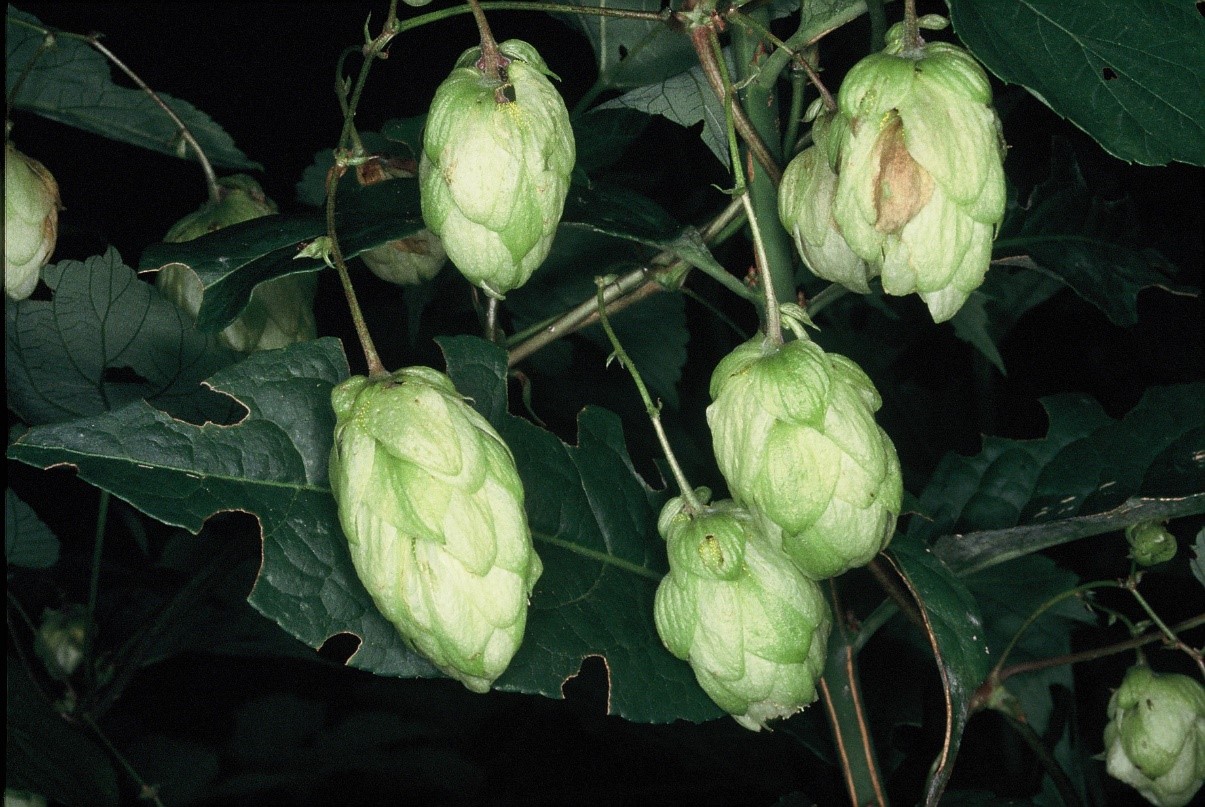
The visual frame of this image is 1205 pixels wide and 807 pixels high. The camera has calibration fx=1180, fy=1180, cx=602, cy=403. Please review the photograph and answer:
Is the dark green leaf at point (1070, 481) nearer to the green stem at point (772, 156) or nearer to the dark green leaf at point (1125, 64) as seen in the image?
the green stem at point (772, 156)

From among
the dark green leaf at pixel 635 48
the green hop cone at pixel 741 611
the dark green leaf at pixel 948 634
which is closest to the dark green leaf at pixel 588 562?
the green hop cone at pixel 741 611

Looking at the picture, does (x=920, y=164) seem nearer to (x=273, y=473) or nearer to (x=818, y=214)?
(x=818, y=214)

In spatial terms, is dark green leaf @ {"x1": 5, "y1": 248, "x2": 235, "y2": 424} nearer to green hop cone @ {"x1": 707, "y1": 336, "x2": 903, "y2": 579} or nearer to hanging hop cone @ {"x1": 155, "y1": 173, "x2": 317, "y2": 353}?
hanging hop cone @ {"x1": 155, "y1": 173, "x2": 317, "y2": 353}

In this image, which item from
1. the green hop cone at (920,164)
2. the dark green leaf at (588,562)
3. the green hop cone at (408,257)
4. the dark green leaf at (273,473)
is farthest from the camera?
the green hop cone at (408,257)

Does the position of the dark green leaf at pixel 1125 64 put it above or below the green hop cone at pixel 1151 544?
above

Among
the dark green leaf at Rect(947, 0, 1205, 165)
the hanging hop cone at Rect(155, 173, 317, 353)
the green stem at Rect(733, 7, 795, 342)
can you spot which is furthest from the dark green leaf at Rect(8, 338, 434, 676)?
the dark green leaf at Rect(947, 0, 1205, 165)

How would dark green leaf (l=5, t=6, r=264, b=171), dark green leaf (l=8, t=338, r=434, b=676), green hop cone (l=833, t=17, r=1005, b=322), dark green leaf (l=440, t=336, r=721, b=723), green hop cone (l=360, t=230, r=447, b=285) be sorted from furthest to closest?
dark green leaf (l=5, t=6, r=264, b=171) → green hop cone (l=360, t=230, r=447, b=285) → dark green leaf (l=440, t=336, r=721, b=723) → dark green leaf (l=8, t=338, r=434, b=676) → green hop cone (l=833, t=17, r=1005, b=322)

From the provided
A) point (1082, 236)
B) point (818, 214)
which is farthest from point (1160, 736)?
point (818, 214)
